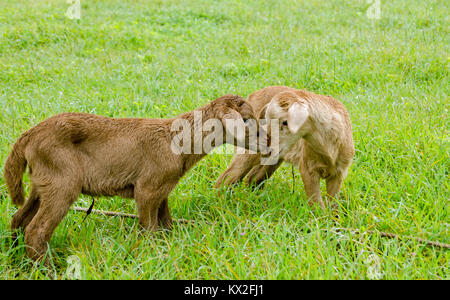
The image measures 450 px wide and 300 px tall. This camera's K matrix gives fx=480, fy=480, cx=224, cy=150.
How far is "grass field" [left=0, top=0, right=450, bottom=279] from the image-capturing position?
11.2ft

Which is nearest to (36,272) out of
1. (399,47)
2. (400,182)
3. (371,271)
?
(371,271)

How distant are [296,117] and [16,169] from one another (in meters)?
2.14

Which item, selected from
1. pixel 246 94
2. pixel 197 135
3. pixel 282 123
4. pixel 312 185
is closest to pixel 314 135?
pixel 282 123

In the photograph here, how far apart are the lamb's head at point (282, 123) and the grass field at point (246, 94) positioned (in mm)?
565

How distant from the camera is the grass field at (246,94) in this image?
3.41 m

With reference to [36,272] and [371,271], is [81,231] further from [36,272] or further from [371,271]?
[371,271]

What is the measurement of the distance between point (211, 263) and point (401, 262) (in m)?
1.30

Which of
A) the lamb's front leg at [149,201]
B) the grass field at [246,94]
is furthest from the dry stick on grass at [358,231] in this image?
the lamb's front leg at [149,201]

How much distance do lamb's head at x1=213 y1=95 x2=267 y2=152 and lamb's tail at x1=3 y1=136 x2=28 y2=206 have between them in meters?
1.48

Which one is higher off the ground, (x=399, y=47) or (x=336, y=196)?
(x=399, y=47)

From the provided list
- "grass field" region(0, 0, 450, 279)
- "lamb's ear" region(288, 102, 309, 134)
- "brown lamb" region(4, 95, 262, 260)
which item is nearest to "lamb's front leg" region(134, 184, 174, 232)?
"brown lamb" region(4, 95, 262, 260)

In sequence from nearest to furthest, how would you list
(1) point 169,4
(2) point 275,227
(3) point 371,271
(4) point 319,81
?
(3) point 371,271 → (2) point 275,227 → (4) point 319,81 → (1) point 169,4

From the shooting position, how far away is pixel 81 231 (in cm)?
390

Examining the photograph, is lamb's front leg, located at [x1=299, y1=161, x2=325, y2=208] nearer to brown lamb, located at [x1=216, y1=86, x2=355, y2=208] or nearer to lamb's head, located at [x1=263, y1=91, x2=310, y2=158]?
brown lamb, located at [x1=216, y1=86, x2=355, y2=208]
